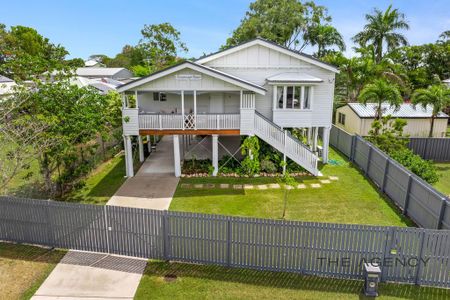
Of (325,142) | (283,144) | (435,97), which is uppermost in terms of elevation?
(435,97)

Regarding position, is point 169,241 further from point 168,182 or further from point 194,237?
point 168,182

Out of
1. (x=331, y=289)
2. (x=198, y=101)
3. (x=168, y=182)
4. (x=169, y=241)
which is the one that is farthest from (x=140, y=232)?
(x=198, y=101)

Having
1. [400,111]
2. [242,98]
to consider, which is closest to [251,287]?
[242,98]

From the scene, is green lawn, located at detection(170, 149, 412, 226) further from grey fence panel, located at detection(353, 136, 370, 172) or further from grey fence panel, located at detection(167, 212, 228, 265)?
grey fence panel, located at detection(167, 212, 228, 265)

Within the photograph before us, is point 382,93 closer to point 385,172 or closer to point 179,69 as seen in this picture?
point 385,172

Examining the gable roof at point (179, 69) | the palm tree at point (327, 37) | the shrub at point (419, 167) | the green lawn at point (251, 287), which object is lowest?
the green lawn at point (251, 287)

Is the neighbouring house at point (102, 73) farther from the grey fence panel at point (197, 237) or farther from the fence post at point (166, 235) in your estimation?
the grey fence panel at point (197, 237)

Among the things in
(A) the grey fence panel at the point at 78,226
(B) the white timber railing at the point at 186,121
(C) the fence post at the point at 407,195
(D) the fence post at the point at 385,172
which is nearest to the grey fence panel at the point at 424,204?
(C) the fence post at the point at 407,195
